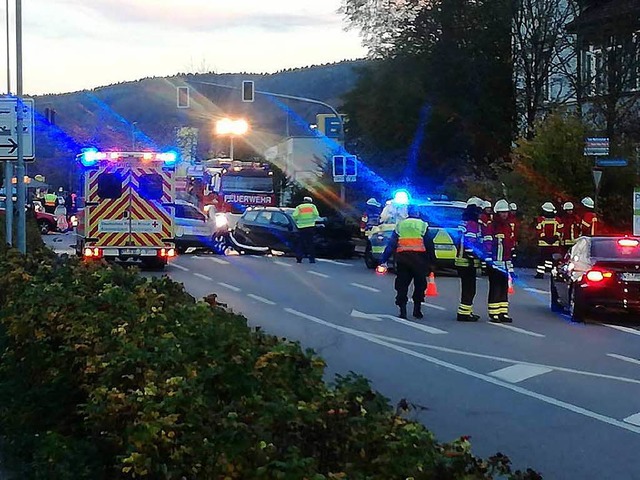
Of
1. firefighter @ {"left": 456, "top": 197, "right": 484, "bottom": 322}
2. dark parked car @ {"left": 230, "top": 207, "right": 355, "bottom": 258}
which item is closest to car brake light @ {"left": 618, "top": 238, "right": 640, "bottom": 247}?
firefighter @ {"left": 456, "top": 197, "right": 484, "bottom": 322}

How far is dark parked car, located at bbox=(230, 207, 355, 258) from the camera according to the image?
103 feet

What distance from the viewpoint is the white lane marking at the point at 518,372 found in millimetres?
11328

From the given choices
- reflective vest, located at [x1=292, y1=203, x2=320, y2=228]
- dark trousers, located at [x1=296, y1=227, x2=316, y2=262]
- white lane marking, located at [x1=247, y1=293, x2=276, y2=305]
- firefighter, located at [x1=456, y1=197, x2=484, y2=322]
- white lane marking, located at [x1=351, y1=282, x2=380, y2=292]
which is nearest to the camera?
firefighter, located at [x1=456, y1=197, x2=484, y2=322]

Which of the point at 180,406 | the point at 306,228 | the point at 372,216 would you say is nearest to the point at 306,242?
the point at 306,228

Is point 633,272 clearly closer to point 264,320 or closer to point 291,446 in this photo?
point 264,320

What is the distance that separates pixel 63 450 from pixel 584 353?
369 inches

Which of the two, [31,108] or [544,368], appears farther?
[31,108]

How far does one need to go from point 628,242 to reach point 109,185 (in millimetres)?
12070

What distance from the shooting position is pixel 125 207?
80.6 feet

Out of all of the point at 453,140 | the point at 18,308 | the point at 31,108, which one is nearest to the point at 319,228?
the point at 31,108

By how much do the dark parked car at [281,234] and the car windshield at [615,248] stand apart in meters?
14.6

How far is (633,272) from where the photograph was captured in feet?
52.6

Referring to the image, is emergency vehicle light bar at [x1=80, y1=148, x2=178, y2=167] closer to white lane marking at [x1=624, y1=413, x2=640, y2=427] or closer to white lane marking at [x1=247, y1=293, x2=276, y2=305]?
white lane marking at [x1=247, y1=293, x2=276, y2=305]

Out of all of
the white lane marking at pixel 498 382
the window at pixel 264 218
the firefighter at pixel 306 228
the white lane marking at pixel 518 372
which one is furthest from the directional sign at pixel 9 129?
the window at pixel 264 218
